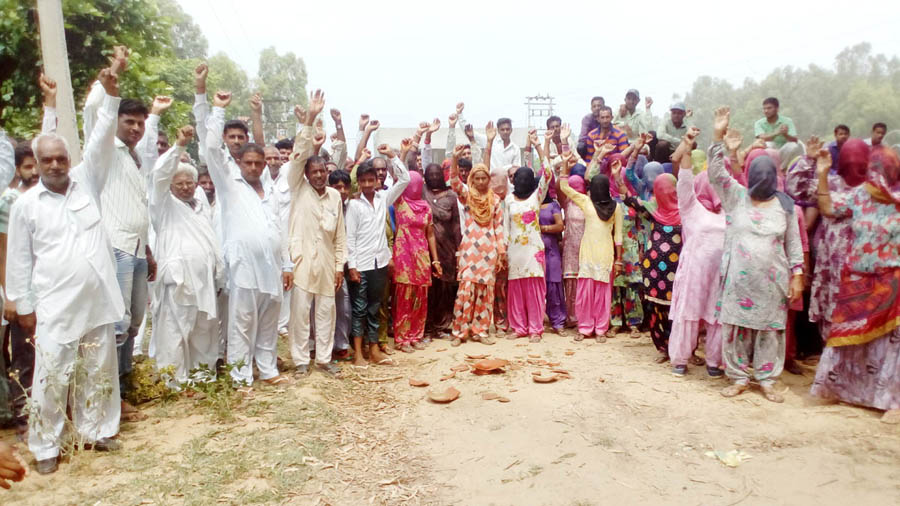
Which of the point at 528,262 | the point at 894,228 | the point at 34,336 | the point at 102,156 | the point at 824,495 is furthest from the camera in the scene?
the point at 528,262

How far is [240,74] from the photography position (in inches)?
2124

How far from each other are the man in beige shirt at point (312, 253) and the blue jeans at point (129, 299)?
4.28 feet

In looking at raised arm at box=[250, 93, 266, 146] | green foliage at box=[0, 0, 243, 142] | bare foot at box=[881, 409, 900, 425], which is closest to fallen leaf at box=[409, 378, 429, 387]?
raised arm at box=[250, 93, 266, 146]

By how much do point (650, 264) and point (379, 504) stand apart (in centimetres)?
381

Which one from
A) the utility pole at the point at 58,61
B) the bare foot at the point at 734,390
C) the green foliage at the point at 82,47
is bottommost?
the bare foot at the point at 734,390

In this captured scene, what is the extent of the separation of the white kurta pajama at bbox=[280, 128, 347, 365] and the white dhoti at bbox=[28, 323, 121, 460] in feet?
5.73

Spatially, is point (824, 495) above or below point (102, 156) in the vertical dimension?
below

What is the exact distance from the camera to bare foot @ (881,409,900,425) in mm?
4195

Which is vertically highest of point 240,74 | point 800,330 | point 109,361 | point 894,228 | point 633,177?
point 240,74

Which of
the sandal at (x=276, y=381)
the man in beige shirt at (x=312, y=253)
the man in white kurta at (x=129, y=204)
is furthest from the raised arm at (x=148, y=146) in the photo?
the sandal at (x=276, y=381)

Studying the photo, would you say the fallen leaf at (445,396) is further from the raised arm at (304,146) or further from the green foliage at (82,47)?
the green foliage at (82,47)

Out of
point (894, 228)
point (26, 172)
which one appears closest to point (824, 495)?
point (894, 228)

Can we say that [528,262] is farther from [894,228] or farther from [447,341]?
[894,228]

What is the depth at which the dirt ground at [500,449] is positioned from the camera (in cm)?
336
